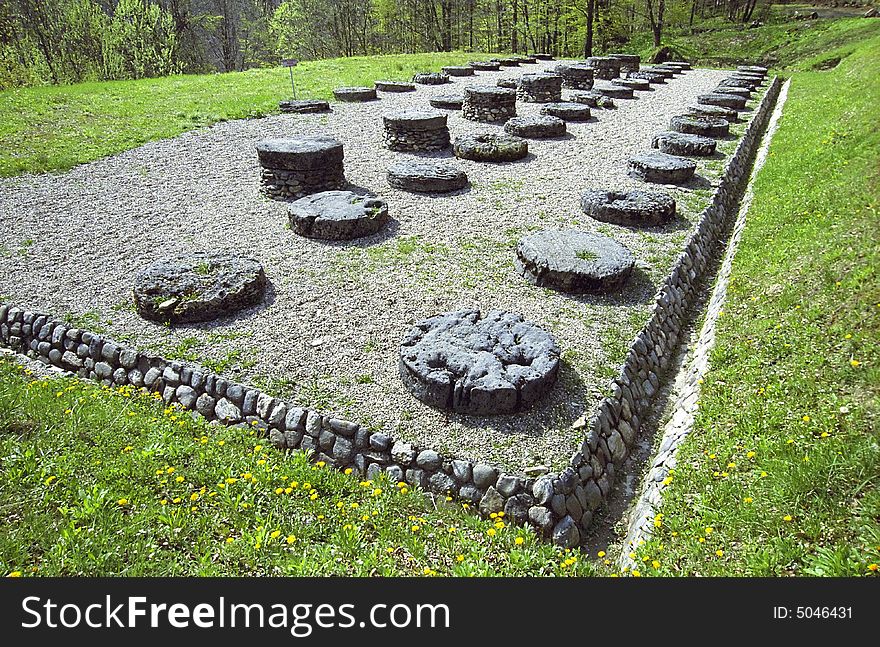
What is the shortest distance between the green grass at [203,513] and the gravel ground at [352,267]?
758 millimetres

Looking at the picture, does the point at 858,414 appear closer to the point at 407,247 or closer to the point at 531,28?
the point at 407,247

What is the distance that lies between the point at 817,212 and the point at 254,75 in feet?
84.7

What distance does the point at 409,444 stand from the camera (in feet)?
16.9

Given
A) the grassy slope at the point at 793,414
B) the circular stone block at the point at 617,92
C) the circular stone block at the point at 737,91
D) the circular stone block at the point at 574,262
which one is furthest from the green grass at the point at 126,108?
the grassy slope at the point at 793,414

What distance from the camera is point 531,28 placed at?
53.6m

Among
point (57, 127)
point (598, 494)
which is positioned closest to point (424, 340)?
point (598, 494)

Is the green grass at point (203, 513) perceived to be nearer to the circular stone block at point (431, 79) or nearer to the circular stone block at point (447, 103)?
the circular stone block at point (447, 103)

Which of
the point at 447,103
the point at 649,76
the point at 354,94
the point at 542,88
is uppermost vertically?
the point at 354,94

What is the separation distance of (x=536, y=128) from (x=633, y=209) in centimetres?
714

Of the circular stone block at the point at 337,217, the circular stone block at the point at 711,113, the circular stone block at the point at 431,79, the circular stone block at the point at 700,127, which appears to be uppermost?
the circular stone block at the point at 431,79

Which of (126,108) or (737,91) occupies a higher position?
(126,108)

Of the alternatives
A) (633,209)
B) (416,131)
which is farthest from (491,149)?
(633,209)

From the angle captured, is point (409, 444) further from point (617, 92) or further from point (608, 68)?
point (608, 68)

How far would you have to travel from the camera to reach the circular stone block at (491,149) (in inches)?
540
